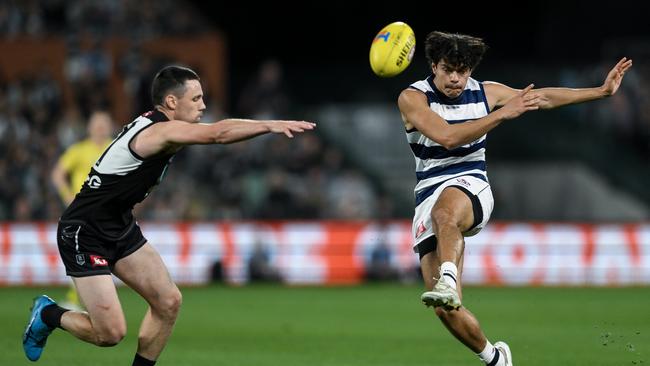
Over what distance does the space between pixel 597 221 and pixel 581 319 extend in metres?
7.47

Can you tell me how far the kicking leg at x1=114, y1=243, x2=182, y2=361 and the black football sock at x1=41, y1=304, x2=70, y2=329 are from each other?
0.55 metres

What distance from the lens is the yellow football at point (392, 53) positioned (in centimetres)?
912

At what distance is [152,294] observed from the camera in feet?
29.0

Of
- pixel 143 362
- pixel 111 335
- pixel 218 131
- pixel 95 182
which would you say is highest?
pixel 218 131

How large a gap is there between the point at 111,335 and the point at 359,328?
5817 mm

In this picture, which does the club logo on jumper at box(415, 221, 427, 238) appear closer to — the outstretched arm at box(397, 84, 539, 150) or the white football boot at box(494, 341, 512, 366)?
the outstretched arm at box(397, 84, 539, 150)

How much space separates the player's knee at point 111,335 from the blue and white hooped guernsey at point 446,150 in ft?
8.00

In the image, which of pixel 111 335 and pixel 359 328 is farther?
pixel 359 328

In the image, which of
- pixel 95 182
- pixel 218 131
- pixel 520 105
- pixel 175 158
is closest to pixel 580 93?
pixel 520 105

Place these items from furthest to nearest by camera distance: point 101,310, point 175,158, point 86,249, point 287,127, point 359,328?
point 175,158
point 359,328
point 86,249
point 101,310
point 287,127

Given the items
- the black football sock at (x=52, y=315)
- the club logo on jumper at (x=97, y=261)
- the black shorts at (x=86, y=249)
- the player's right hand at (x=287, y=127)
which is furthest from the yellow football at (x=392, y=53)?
the black football sock at (x=52, y=315)

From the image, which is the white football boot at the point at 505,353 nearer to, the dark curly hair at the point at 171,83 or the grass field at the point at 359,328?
the grass field at the point at 359,328

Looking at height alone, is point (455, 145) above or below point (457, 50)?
below

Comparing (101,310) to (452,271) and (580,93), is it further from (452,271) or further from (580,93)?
(580,93)
